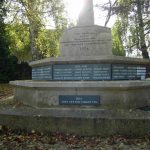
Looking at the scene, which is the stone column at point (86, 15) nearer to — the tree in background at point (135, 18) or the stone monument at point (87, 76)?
the stone monument at point (87, 76)

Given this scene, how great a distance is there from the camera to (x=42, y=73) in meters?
9.07

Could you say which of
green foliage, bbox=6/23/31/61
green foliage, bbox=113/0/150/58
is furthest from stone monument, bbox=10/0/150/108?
green foliage, bbox=6/23/31/61

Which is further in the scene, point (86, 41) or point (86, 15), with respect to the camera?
A: point (86, 15)

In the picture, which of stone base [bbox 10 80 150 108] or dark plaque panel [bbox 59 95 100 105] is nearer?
stone base [bbox 10 80 150 108]

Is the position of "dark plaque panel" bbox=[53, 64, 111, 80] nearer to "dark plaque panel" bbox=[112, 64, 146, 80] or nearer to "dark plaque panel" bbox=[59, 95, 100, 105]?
"dark plaque panel" bbox=[112, 64, 146, 80]

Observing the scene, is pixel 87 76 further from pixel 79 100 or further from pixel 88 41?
pixel 88 41

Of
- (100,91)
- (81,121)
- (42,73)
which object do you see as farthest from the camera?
(42,73)

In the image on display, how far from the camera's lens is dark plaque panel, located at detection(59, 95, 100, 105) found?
745 centimetres

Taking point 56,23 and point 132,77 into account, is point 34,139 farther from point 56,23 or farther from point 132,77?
point 56,23

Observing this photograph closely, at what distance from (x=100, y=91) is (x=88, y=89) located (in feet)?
0.95

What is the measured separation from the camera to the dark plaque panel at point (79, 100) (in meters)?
7.45

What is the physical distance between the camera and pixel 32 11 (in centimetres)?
2136

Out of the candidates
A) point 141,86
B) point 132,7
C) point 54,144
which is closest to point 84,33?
point 141,86

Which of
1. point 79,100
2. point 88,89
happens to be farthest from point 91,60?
point 79,100
